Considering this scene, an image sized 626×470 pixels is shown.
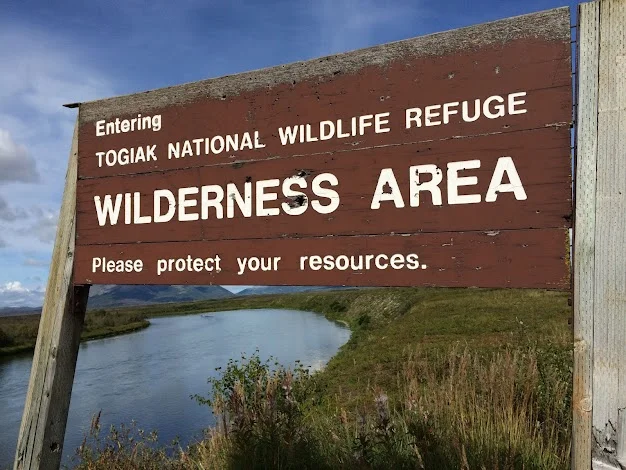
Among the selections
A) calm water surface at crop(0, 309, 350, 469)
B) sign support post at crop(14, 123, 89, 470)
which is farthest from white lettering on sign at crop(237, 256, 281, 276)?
calm water surface at crop(0, 309, 350, 469)

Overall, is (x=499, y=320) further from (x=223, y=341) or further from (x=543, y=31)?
(x=223, y=341)

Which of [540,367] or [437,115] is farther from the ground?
[437,115]

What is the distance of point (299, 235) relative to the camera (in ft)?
7.46

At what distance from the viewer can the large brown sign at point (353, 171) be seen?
1868 millimetres

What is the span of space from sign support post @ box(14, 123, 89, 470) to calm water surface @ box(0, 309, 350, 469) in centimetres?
547

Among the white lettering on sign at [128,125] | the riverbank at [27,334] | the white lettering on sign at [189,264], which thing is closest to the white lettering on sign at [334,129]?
the white lettering on sign at [189,264]

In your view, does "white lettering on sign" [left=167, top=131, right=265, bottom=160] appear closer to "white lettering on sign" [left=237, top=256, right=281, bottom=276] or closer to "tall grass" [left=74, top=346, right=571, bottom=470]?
"white lettering on sign" [left=237, top=256, right=281, bottom=276]

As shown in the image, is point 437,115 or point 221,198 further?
point 221,198

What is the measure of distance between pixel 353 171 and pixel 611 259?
1019 mm

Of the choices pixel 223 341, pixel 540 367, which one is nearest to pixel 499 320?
pixel 540 367

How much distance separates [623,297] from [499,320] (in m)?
16.8

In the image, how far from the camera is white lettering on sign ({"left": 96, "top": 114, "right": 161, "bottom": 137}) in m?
2.74

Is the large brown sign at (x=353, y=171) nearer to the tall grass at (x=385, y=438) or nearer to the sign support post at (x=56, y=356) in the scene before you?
the sign support post at (x=56, y=356)

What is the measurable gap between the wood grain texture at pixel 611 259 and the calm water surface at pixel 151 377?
7367 mm
